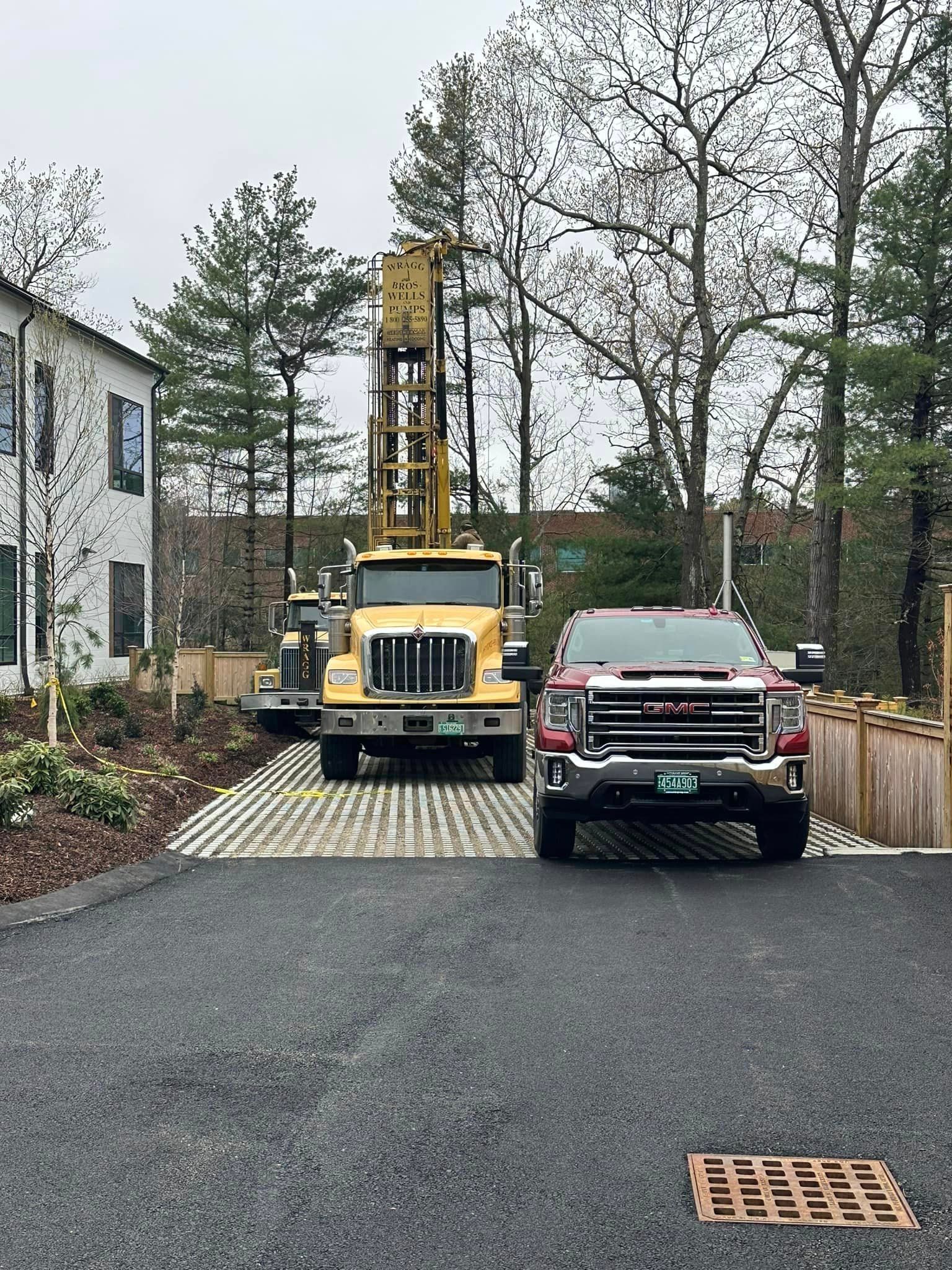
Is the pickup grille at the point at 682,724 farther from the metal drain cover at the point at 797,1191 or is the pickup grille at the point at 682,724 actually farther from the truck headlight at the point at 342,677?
the truck headlight at the point at 342,677

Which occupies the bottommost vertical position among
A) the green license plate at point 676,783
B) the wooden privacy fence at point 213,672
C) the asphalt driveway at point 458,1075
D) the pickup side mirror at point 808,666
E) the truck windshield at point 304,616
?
the asphalt driveway at point 458,1075

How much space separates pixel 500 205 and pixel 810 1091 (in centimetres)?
3413

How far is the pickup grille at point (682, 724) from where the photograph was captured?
9.50 m

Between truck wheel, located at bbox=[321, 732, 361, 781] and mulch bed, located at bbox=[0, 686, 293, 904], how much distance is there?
1129mm

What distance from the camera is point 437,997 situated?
19.9 feet

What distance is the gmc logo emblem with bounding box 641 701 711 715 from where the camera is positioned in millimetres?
9492

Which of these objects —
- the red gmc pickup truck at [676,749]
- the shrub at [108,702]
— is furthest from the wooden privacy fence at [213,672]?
the red gmc pickup truck at [676,749]

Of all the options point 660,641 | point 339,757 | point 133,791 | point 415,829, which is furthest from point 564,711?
point 339,757

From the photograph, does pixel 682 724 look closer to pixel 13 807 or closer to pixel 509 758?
pixel 13 807

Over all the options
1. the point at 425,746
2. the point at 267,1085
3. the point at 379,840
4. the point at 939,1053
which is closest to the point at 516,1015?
the point at 267,1085

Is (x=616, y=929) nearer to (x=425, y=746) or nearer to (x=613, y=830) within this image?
(x=613, y=830)

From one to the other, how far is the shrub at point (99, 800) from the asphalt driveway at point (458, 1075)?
7.75ft

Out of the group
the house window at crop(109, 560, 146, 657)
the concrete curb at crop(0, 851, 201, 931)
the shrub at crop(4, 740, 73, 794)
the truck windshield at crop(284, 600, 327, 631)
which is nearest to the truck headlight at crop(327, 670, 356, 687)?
the truck windshield at crop(284, 600, 327, 631)

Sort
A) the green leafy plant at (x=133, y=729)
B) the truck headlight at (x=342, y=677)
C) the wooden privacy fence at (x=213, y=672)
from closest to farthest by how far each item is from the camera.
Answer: the truck headlight at (x=342, y=677), the green leafy plant at (x=133, y=729), the wooden privacy fence at (x=213, y=672)
